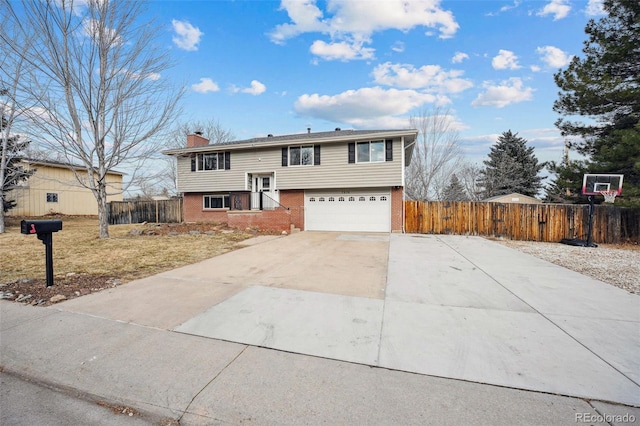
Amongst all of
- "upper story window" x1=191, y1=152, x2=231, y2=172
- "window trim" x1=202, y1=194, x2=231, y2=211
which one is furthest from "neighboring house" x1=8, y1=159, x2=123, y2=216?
"window trim" x1=202, y1=194, x2=231, y2=211

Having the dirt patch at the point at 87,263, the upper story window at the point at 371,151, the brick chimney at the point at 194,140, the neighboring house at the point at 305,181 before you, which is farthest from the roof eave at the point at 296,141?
the dirt patch at the point at 87,263

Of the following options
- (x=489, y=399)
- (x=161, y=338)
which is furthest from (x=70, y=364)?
(x=489, y=399)

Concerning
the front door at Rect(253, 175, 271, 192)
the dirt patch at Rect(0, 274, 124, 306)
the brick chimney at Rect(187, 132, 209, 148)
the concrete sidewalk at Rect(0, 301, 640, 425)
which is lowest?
the concrete sidewalk at Rect(0, 301, 640, 425)

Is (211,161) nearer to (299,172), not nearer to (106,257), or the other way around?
(299,172)

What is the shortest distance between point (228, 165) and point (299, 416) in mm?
16699

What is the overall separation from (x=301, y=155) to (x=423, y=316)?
42.9 feet

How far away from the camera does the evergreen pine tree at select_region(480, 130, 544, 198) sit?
2905 centimetres

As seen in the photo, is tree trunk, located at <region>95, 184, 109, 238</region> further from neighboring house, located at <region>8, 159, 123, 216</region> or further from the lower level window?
neighboring house, located at <region>8, 159, 123, 216</region>

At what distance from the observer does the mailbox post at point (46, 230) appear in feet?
15.0

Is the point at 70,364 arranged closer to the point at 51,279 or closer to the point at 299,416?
the point at 299,416

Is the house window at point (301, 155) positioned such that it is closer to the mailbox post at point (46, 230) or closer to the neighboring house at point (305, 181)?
the neighboring house at point (305, 181)

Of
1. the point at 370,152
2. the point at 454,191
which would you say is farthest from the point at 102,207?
the point at 454,191

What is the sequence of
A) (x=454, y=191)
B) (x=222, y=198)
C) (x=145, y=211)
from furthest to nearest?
(x=454, y=191) → (x=145, y=211) → (x=222, y=198)

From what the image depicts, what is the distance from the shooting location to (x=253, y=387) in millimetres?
2334
